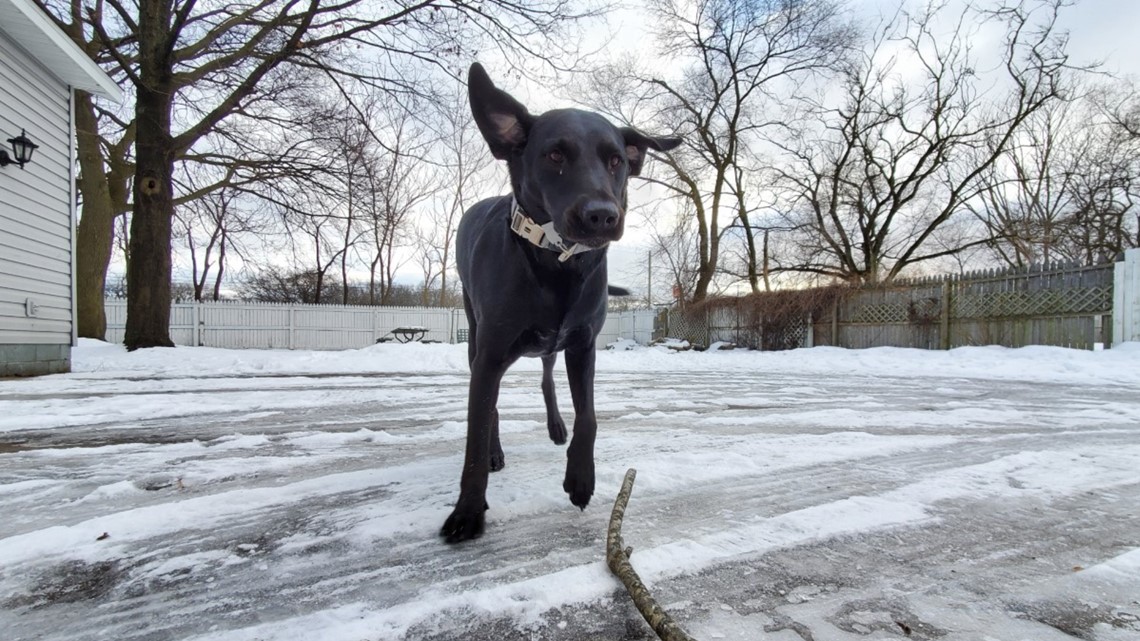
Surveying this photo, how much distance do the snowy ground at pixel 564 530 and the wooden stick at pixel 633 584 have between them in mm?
41

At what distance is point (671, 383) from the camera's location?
6.36m

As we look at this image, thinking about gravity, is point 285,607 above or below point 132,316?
below

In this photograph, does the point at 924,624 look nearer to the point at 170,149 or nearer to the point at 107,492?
the point at 107,492

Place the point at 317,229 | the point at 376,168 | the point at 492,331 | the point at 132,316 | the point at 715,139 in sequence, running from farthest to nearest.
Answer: the point at 715,139, the point at 317,229, the point at 376,168, the point at 132,316, the point at 492,331

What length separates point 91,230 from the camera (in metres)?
12.2

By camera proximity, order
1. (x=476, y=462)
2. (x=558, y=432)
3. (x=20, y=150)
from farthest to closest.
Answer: (x=20, y=150)
(x=558, y=432)
(x=476, y=462)

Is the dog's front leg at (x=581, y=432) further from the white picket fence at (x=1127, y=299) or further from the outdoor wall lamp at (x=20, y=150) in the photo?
the white picket fence at (x=1127, y=299)

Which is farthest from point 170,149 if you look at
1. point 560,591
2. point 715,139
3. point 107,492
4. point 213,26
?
point 715,139

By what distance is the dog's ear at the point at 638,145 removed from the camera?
1958 millimetres

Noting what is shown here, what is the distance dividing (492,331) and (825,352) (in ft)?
42.1

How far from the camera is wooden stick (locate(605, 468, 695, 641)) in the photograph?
0.89 m

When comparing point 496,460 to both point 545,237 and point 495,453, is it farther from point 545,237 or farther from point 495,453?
point 545,237

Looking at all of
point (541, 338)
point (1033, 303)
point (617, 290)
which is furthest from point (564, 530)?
point (1033, 303)

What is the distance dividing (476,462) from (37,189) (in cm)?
931
